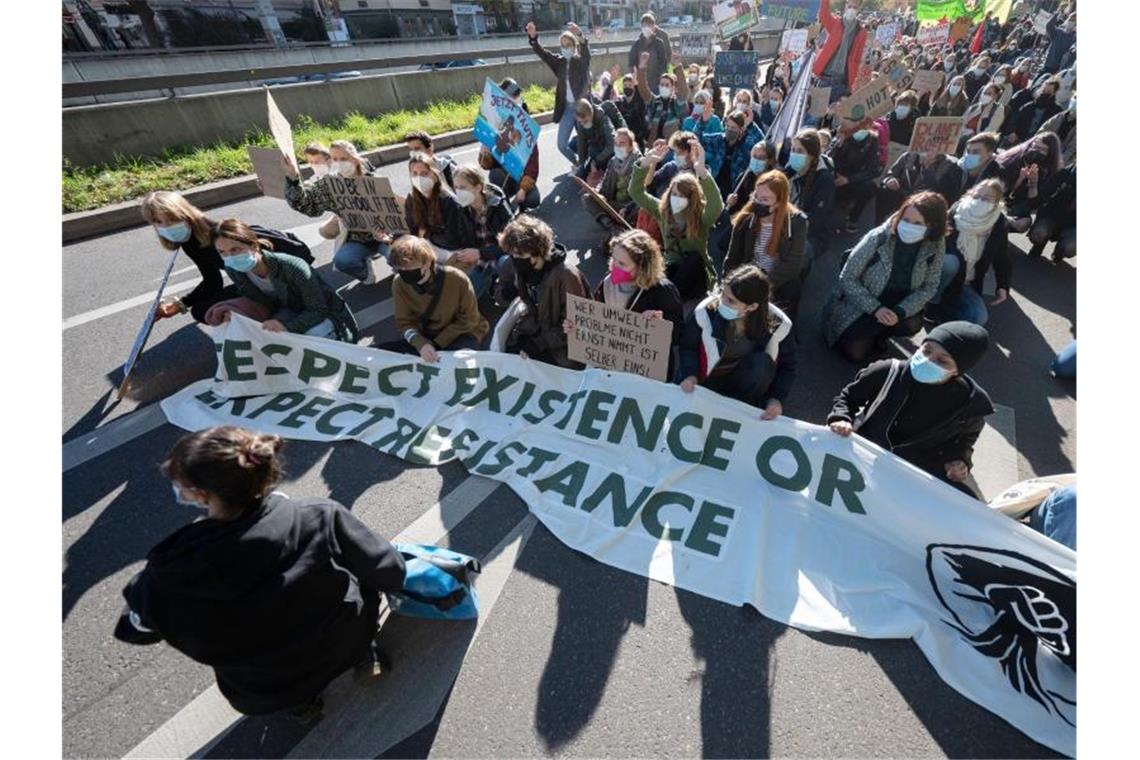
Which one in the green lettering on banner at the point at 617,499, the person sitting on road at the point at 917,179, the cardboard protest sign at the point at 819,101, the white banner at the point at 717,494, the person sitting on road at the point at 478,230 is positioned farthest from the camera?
the cardboard protest sign at the point at 819,101

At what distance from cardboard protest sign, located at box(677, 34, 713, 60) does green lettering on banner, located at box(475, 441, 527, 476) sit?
12.6m

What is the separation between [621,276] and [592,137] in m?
5.19

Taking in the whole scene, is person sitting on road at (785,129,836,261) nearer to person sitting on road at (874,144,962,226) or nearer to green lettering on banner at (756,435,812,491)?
person sitting on road at (874,144,962,226)

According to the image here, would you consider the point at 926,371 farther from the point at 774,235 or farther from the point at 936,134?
the point at 936,134

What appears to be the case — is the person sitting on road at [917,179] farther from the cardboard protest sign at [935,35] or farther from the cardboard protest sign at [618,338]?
the cardboard protest sign at [935,35]

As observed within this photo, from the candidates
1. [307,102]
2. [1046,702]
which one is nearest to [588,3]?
[307,102]

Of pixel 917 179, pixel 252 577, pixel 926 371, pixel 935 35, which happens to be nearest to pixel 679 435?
pixel 926 371

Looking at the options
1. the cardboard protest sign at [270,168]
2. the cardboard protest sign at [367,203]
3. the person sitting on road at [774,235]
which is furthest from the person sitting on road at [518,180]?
the person sitting on road at [774,235]

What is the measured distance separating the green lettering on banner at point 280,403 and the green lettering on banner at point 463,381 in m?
1.26

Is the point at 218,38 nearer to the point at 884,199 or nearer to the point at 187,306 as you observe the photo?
the point at 187,306

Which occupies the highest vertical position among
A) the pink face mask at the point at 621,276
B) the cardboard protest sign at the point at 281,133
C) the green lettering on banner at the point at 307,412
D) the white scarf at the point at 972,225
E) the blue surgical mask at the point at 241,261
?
the cardboard protest sign at the point at 281,133

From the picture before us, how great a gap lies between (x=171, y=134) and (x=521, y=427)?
31.2ft

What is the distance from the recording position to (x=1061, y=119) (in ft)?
24.0

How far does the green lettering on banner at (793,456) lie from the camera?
298 cm
